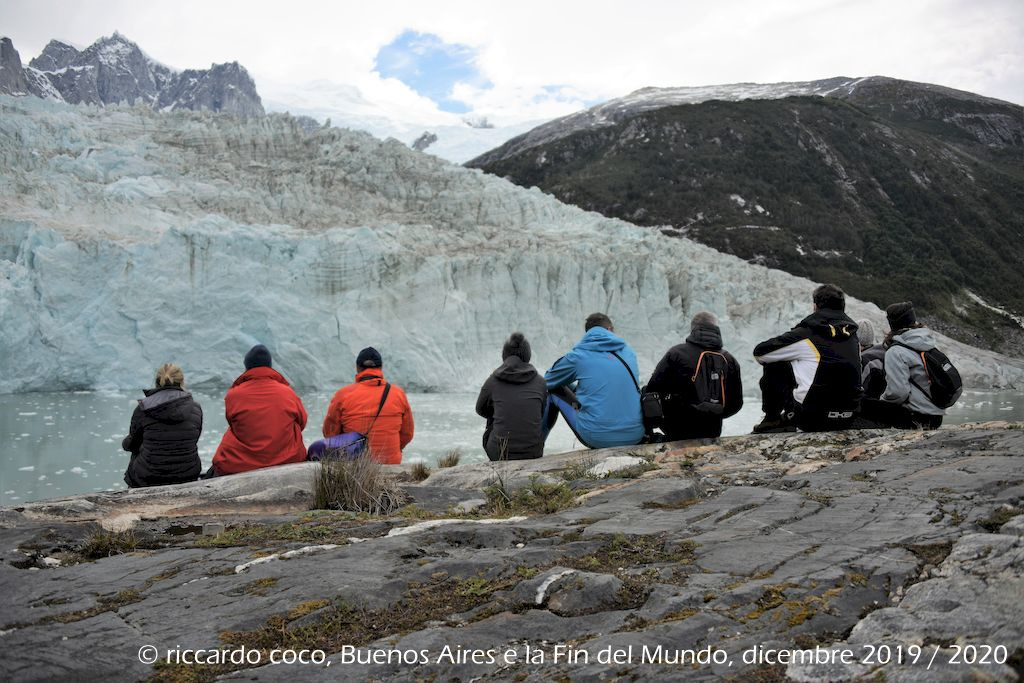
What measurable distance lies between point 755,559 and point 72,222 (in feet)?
53.7

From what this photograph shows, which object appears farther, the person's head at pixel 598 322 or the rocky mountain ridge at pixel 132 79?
the rocky mountain ridge at pixel 132 79

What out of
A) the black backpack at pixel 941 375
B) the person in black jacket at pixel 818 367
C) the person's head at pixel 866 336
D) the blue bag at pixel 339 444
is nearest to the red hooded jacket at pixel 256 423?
the blue bag at pixel 339 444

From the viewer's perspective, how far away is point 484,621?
2.16 metres

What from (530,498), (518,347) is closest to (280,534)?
(530,498)

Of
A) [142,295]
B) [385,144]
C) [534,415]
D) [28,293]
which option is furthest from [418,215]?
[534,415]

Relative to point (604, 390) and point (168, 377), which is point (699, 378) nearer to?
point (604, 390)

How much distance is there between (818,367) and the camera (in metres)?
4.68

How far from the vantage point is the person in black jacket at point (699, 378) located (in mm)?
4832

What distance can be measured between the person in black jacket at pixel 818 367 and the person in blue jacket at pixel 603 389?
2.86ft

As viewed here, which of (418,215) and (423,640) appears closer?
(423,640)

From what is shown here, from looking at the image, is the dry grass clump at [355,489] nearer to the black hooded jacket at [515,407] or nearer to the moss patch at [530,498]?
the moss patch at [530,498]

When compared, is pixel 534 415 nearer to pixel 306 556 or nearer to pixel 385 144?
pixel 306 556

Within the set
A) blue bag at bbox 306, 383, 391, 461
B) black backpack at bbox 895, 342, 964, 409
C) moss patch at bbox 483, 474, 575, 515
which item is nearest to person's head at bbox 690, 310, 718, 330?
black backpack at bbox 895, 342, 964, 409

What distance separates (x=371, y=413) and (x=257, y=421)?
0.76 m
